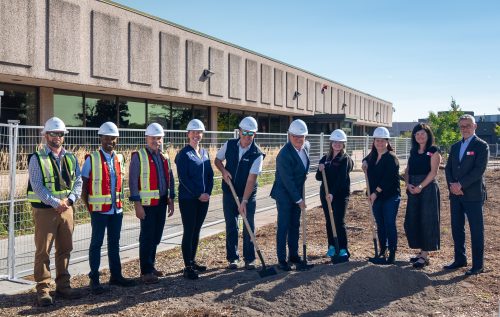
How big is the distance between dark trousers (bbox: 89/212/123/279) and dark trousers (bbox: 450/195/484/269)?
4.39m

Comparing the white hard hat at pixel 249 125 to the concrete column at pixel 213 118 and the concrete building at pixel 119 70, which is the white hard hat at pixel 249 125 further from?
the concrete column at pixel 213 118

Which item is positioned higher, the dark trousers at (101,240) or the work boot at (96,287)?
the dark trousers at (101,240)

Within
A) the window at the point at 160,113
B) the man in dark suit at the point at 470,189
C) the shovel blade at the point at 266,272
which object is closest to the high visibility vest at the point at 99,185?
the shovel blade at the point at 266,272

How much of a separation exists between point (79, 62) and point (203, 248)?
39.9 feet

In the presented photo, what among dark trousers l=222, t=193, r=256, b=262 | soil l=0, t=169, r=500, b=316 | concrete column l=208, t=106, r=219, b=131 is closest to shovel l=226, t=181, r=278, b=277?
soil l=0, t=169, r=500, b=316

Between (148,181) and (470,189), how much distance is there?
4.14 meters

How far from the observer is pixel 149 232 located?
20.4 ft

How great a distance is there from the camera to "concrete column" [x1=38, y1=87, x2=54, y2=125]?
18812 mm

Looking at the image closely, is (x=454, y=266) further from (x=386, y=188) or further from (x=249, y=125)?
(x=249, y=125)

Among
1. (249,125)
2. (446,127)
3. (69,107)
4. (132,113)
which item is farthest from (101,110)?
(446,127)

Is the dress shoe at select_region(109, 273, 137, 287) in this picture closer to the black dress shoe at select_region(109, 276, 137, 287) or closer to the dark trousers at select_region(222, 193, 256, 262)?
the black dress shoe at select_region(109, 276, 137, 287)

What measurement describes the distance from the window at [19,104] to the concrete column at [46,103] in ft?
0.68

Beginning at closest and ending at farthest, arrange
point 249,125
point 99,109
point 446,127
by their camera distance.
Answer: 1. point 249,125
2. point 99,109
3. point 446,127

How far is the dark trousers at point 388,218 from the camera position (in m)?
6.98
